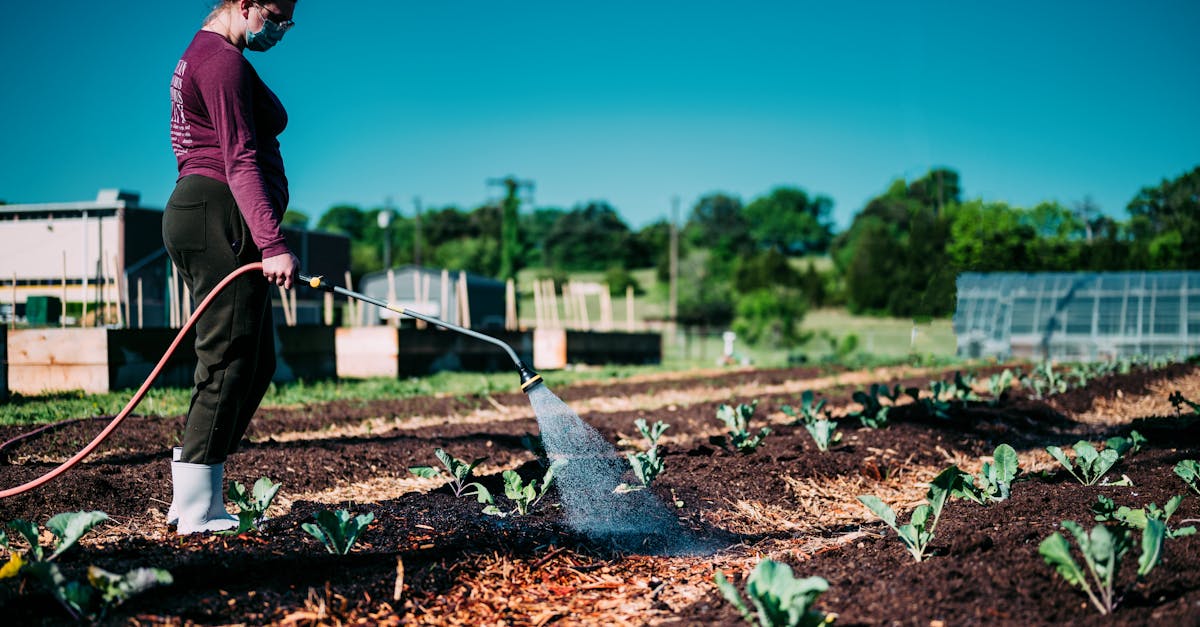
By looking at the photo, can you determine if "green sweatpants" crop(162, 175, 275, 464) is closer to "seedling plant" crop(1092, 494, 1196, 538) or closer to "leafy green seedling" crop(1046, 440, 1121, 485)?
"seedling plant" crop(1092, 494, 1196, 538)

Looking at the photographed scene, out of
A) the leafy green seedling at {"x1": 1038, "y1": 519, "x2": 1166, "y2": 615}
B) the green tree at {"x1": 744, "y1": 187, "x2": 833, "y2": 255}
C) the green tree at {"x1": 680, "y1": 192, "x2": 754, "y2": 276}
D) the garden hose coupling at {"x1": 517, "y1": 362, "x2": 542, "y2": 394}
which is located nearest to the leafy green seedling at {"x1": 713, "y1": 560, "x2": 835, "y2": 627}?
the leafy green seedling at {"x1": 1038, "y1": 519, "x2": 1166, "y2": 615}

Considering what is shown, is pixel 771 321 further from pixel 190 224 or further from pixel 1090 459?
pixel 190 224

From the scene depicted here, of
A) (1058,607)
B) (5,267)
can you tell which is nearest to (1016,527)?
(1058,607)

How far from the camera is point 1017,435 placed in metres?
6.25

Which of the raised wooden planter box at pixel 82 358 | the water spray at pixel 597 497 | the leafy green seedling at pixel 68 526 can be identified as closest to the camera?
the leafy green seedling at pixel 68 526

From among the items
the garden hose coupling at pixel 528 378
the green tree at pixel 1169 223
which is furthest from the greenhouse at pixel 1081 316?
the garden hose coupling at pixel 528 378

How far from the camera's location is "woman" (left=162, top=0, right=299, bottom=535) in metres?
2.90

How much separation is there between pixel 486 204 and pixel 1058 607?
68149 millimetres

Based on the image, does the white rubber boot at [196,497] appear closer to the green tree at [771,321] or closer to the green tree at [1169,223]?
the green tree at [771,321]

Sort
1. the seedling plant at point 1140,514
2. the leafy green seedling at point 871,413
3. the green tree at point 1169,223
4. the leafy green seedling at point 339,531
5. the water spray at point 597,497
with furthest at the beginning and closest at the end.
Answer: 1. the green tree at point 1169,223
2. the leafy green seedling at point 871,413
3. the water spray at point 597,497
4. the leafy green seedling at point 339,531
5. the seedling plant at point 1140,514

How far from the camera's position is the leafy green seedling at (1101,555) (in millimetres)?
2031

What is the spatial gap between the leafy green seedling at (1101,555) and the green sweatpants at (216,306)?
262 cm

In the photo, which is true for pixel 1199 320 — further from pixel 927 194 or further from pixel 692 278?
pixel 692 278

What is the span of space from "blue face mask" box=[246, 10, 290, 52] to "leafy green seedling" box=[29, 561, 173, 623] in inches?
77.3
